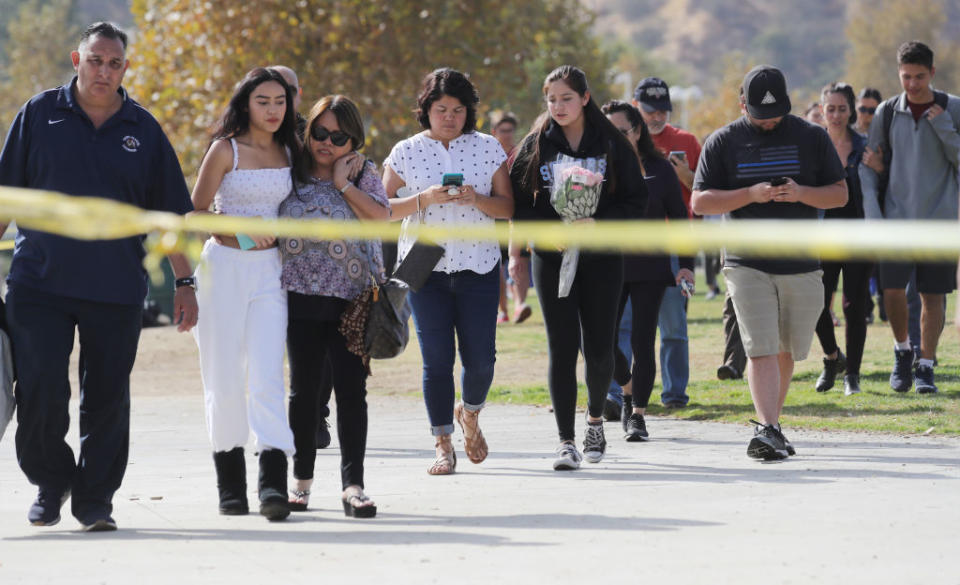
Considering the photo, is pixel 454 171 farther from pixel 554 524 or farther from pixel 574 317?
pixel 554 524

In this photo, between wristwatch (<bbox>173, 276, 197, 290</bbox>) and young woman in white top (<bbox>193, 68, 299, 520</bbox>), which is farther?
wristwatch (<bbox>173, 276, 197, 290</bbox>)

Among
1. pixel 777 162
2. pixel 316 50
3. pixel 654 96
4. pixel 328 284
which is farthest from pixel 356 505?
pixel 316 50

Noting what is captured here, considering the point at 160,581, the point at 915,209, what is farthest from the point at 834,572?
the point at 915,209

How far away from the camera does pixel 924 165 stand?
31.9ft

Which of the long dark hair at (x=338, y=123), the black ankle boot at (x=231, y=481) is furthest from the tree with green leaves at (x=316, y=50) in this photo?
the black ankle boot at (x=231, y=481)

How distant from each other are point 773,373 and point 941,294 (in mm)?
2776

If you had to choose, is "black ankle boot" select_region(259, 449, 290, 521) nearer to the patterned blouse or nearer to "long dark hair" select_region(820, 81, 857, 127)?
the patterned blouse

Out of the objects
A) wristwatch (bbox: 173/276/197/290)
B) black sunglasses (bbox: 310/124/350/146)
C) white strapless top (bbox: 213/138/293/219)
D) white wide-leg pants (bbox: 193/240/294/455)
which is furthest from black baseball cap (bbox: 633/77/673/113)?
wristwatch (bbox: 173/276/197/290)

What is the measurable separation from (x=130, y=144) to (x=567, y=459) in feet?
8.84

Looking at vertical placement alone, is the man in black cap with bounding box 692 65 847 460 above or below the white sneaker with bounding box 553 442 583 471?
above

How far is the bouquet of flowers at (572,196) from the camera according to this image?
23.9ft

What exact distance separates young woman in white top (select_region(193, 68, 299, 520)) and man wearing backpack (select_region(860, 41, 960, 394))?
5.01 metres

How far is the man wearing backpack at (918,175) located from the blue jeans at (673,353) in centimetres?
144

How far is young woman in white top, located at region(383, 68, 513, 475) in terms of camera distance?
741 centimetres
